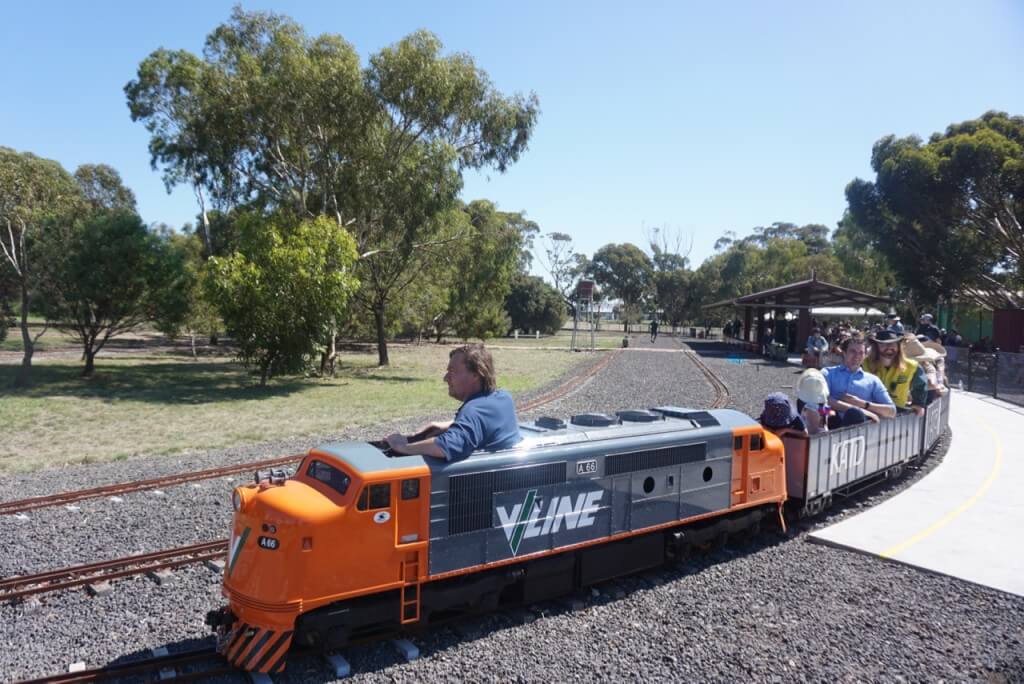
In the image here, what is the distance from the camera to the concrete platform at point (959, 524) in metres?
7.49

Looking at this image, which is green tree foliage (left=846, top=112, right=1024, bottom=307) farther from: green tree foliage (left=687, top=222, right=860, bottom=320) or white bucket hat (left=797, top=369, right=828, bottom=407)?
white bucket hat (left=797, top=369, right=828, bottom=407)

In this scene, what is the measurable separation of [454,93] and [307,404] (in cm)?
1513

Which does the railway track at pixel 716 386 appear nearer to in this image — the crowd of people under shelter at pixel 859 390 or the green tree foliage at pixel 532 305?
the crowd of people under shelter at pixel 859 390

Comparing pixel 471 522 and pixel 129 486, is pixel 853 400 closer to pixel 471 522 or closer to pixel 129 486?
pixel 471 522

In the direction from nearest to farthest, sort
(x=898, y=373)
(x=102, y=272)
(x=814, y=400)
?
(x=814, y=400)
(x=898, y=373)
(x=102, y=272)

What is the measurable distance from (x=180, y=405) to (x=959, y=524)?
2010 cm

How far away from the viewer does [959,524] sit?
29.4 ft

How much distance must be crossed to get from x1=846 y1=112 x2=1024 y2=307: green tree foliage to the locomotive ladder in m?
41.2

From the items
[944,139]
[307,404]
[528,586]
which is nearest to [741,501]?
[528,586]

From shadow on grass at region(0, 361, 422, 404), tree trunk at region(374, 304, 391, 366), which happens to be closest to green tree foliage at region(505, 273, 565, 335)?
tree trunk at region(374, 304, 391, 366)

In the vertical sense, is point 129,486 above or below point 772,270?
below

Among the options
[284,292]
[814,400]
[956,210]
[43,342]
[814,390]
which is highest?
[956,210]

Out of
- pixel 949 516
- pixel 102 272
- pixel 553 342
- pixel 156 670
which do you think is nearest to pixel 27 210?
pixel 102 272

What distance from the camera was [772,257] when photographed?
8562 cm
